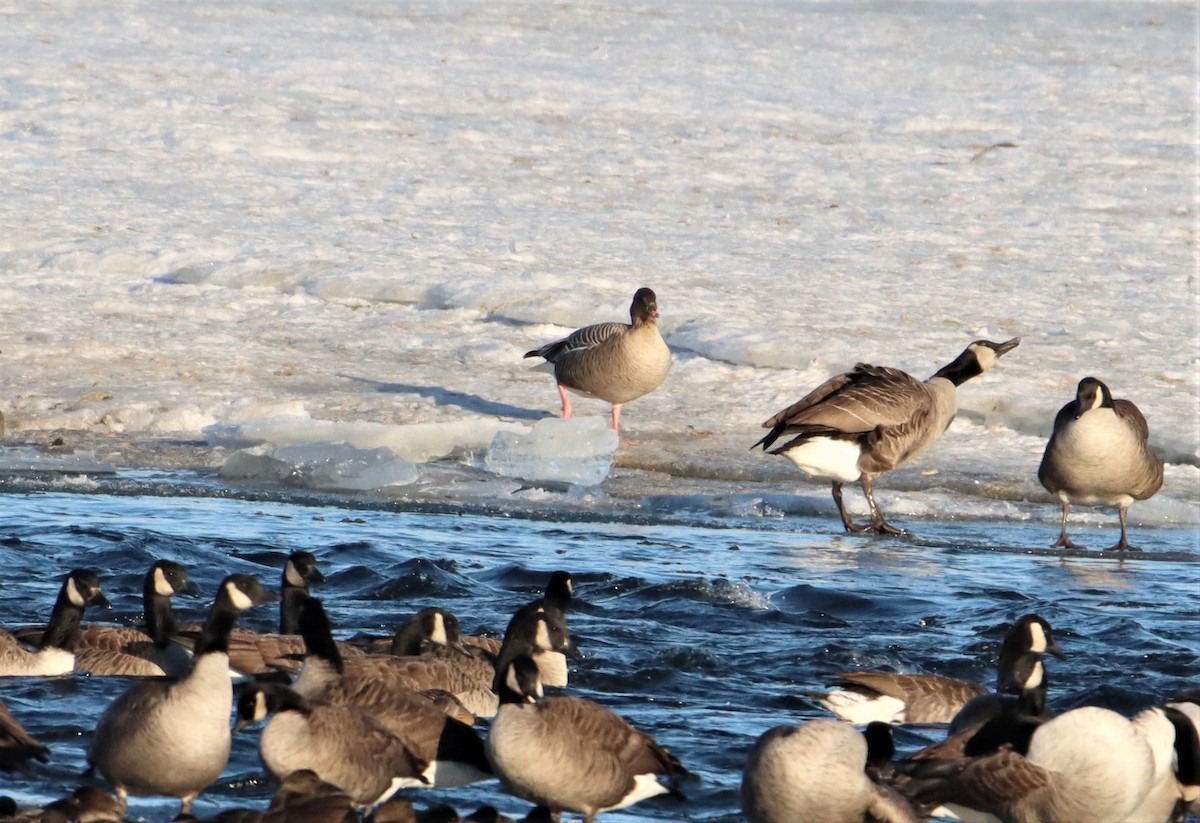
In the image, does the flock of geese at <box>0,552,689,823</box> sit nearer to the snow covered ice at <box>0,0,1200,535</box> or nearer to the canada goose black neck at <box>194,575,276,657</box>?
the canada goose black neck at <box>194,575,276,657</box>

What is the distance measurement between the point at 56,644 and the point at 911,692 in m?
3.42

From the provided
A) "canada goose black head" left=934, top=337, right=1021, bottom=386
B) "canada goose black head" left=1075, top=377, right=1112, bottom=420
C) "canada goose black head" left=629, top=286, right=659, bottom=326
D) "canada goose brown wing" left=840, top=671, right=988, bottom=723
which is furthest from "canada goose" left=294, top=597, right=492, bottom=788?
"canada goose black head" left=629, top=286, right=659, bottom=326

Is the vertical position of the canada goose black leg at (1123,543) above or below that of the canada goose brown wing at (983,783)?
above

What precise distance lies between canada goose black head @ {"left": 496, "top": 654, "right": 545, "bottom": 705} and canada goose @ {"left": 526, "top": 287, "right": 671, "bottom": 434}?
6.72m

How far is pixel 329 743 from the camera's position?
17.8 ft

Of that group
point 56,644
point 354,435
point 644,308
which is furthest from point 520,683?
point 644,308

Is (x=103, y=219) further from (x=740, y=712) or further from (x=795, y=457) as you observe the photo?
(x=740, y=712)

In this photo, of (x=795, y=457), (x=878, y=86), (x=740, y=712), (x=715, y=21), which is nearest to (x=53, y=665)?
(x=740, y=712)

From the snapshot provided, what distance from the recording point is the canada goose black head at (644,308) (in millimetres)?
12812

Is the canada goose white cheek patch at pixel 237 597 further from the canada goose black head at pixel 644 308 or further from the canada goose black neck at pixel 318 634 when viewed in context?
the canada goose black head at pixel 644 308

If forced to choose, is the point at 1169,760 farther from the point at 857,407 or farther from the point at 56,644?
the point at 857,407

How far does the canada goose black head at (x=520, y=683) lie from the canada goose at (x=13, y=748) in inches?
58.7

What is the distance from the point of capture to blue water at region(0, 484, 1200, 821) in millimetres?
6793

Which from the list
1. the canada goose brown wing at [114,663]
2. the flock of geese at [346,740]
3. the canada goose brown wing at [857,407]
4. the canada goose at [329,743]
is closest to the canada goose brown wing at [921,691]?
the flock of geese at [346,740]
